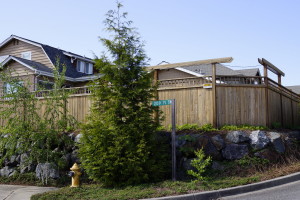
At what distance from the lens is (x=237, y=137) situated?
908cm

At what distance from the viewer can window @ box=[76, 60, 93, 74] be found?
81.7 ft

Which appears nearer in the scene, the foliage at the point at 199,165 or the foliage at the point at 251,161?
the foliage at the point at 199,165

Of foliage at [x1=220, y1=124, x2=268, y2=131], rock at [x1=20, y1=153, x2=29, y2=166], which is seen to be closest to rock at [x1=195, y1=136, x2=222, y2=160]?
foliage at [x1=220, y1=124, x2=268, y2=131]

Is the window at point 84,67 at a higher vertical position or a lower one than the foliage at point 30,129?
higher

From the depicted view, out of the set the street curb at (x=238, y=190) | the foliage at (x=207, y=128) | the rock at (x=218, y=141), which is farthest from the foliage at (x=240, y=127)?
the street curb at (x=238, y=190)

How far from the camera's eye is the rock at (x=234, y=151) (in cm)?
880

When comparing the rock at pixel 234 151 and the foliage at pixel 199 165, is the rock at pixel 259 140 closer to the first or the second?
the rock at pixel 234 151

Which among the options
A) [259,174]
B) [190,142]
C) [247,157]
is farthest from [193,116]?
[259,174]

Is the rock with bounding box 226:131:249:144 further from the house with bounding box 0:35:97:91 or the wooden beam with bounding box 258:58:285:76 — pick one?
the house with bounding box 0:35:97:91

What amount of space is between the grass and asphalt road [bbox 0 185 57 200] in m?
0.87

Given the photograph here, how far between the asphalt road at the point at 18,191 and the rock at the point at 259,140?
6.05m

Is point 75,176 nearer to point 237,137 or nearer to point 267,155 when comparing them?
point 237,137

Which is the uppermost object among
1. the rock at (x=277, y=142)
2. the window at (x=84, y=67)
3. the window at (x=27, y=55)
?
the window at (x=27, y=55)

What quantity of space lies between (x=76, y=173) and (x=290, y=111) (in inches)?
380
